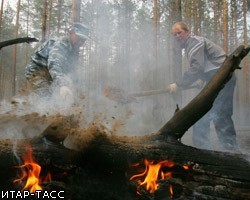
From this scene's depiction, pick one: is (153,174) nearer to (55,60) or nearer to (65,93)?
(65,93)

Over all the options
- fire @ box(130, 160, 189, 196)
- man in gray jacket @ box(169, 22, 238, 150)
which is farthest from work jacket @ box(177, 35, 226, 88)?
fire @ box(130, 160, 189, 196)

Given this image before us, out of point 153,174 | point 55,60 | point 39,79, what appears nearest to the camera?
point 153,174

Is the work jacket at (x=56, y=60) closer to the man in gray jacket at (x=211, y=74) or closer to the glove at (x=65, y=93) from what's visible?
the glove at (x=65, y=93)

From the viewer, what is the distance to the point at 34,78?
16.2ft

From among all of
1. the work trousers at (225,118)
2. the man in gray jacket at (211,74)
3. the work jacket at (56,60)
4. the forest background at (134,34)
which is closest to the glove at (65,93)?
the work jacket at (56,60)

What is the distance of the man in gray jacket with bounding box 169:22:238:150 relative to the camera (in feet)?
16.5

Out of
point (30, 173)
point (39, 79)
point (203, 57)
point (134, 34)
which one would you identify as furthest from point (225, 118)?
point (134, 34)

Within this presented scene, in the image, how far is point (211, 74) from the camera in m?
5.14

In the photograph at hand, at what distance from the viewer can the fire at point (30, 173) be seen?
2760 mm

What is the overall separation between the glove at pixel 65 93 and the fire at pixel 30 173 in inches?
45.8

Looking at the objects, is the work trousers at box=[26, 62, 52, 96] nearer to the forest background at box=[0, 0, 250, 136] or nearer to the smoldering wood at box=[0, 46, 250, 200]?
the smoldering wood at box=[0, 46, 250, 200]

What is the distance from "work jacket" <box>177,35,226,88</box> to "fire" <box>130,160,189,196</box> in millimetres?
Result: 2829

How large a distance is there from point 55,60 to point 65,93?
2.84 feet

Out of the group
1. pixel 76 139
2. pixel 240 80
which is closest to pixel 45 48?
pixel 76 139
